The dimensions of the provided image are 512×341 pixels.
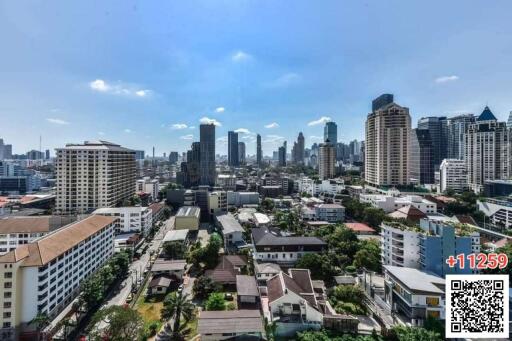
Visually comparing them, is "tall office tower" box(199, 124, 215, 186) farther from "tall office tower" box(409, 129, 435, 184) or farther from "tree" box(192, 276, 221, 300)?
"tree" box(192, 276, 221, 300)

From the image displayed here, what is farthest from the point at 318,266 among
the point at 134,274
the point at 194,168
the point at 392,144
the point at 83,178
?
the point at 194,168

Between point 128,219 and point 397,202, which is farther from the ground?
point 397,202

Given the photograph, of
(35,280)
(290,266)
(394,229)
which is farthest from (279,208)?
(35,280)

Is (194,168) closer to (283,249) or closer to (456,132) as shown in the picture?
(283,249)

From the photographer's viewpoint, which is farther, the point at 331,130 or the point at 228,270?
the point at 331,130

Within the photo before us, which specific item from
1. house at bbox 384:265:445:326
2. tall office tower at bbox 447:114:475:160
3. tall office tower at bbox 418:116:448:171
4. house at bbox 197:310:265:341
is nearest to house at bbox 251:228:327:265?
house at bbox 384:265:445:326

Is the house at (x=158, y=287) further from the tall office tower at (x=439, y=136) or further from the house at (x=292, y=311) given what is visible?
the tall office tower at (x=439, y=136)

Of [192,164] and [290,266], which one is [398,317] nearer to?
[290,266]
